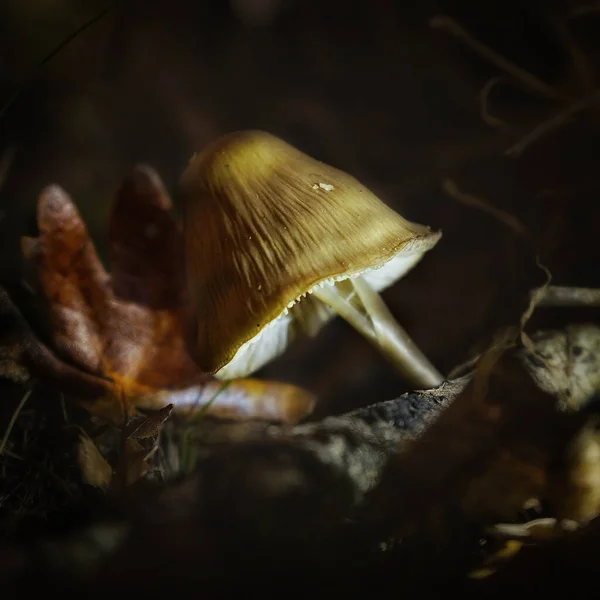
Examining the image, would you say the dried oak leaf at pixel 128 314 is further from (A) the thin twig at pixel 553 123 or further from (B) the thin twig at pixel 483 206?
(A) the thin twig at pixel 553 123

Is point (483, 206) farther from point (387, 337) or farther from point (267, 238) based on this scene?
point (267, 238)

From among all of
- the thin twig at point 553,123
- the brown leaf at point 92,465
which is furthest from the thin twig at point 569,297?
the brown leaf at point 92,465

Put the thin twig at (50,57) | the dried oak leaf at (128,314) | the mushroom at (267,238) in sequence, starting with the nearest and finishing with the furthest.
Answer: the mushroom at (267,238) < the dried oak leaf at (128,314) < the thin twig at (50,57)

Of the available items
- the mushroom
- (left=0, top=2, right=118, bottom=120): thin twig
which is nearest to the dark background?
(left=0, top=2, right=118, bottom=120): thin twig

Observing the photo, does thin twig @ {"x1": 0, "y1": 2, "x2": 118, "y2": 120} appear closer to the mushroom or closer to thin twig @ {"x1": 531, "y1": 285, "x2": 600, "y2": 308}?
the mushroom

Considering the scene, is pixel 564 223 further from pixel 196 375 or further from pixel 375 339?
pixel 196 375

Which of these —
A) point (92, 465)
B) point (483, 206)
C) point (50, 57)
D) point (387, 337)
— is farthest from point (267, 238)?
point (50, 57)

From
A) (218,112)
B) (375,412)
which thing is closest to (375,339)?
(375,412)
